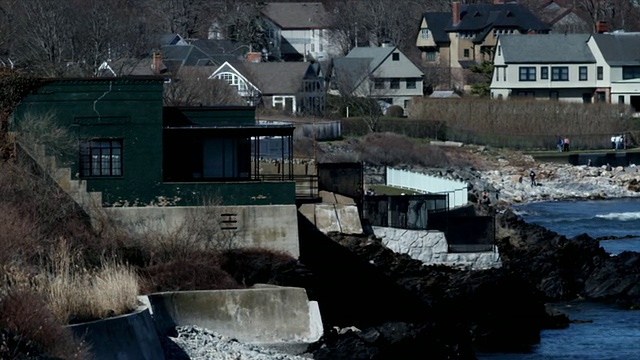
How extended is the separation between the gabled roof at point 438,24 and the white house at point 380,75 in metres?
13.5

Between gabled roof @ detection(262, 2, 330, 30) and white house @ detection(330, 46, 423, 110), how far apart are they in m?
24.3

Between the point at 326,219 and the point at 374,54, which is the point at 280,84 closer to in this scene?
the point at 374,54

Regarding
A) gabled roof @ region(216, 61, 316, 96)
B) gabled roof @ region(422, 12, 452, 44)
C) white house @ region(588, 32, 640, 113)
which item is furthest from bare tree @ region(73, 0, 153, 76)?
gabled roof @ region(422, 12, 452, 44)

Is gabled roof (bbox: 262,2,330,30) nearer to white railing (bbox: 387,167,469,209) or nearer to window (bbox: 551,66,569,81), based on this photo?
window (bbox: 551,66,569,81)

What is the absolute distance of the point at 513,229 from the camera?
1756 inches

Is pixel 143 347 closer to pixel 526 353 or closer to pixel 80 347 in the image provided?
pixel 80 347

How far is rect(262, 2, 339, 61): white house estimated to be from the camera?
397ft

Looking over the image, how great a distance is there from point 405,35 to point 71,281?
97.2 meters

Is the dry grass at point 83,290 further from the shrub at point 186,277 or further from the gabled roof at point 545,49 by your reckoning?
the gabled roof at point 545,49

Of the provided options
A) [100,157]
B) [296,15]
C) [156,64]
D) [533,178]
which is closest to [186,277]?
[100,157]

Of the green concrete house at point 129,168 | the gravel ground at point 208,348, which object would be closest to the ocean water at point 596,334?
the green concrete house at point 129,168

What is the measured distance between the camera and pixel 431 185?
1853 inches

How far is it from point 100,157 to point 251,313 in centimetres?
678

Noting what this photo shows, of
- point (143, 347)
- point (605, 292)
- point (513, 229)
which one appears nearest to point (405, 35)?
point (513, 229)
